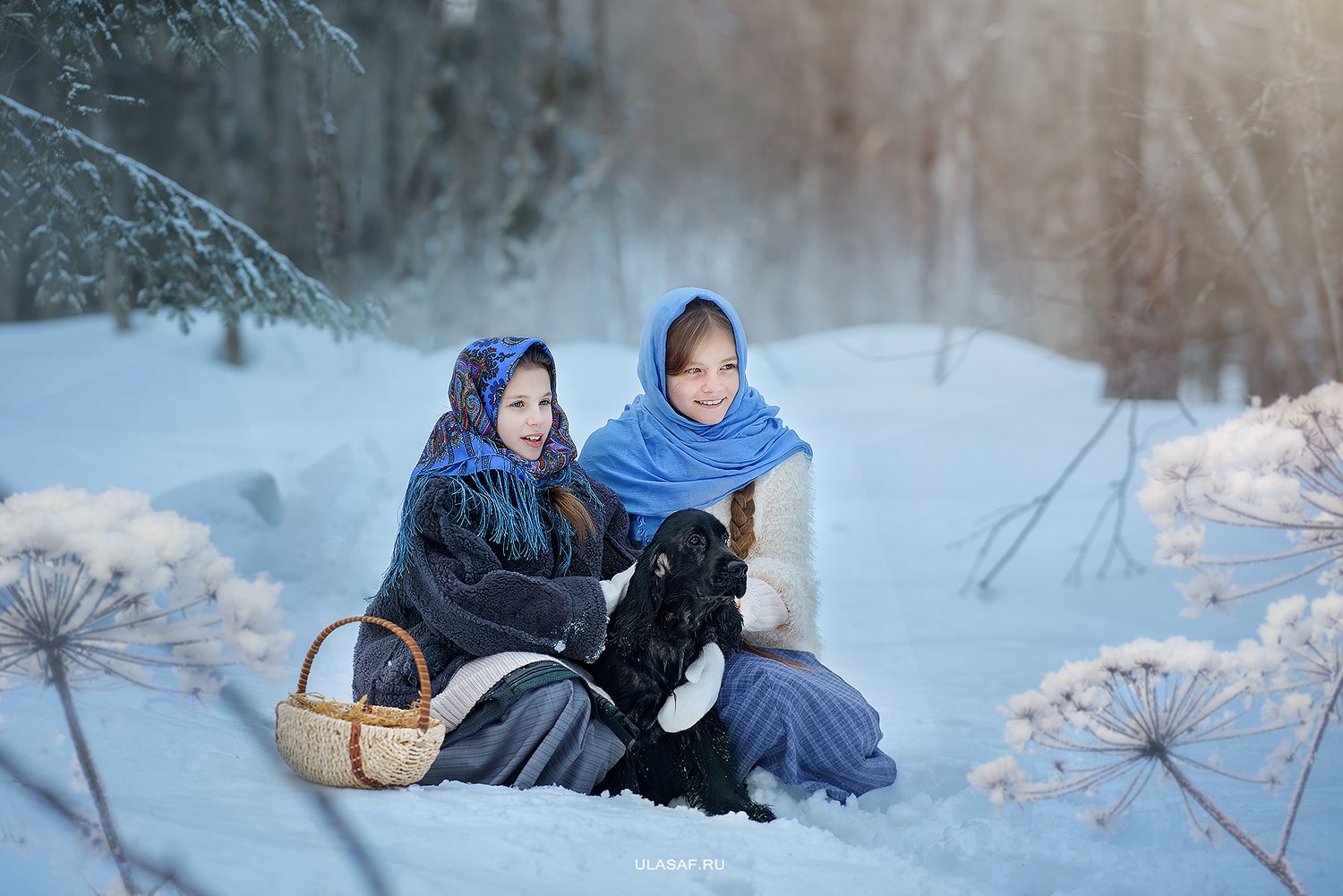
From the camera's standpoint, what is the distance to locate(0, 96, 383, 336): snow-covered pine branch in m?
3.74

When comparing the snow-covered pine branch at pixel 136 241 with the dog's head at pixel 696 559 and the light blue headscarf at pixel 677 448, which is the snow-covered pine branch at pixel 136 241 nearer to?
the light blue headscarf at pixel 677 448

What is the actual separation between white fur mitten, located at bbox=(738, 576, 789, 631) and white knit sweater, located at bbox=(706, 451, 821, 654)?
23 mm

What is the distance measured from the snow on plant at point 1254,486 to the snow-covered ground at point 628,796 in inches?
22.6

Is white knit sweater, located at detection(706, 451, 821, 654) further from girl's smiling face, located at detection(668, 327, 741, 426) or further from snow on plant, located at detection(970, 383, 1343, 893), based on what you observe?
snow on plant, located at detection(970, 383, 1343, 893)

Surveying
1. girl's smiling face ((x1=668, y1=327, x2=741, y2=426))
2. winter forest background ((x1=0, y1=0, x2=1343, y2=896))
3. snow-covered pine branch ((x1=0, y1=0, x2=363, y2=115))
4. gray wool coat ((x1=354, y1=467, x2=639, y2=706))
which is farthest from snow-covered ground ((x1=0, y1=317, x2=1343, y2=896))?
snow-covered pine branch ((x1=0, y1=0, x2=363, y2=115))

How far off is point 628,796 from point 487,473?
2.72ft

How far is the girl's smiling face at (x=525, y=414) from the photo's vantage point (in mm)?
2854

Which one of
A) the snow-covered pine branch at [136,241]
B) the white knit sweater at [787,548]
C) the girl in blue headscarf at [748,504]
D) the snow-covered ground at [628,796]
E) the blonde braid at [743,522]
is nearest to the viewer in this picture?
the snow-covered ground at [628,796]

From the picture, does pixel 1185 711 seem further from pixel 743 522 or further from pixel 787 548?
pixel 743 522

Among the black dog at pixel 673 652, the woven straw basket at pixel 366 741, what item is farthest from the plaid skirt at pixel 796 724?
the woven straw basket at pixel 366 741

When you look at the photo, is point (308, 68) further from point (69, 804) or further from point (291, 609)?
point (69, 804)

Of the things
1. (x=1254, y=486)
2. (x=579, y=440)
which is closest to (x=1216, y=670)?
(x=1254, y=486)

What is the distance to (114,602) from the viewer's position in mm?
2430

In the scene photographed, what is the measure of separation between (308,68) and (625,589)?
4.16 m
